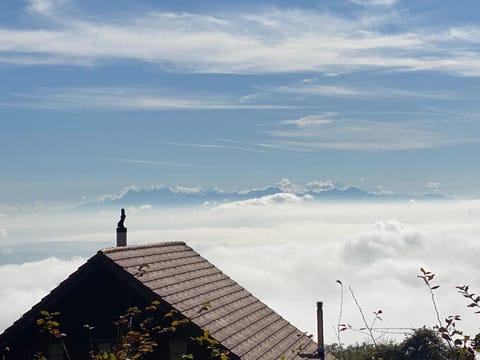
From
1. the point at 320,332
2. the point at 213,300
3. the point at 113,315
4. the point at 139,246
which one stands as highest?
the point at 139,246

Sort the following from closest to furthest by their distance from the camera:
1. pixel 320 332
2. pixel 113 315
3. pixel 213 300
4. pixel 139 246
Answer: pixel 113 315, pixel 139 246, pixel 213 300, pixel 320 332

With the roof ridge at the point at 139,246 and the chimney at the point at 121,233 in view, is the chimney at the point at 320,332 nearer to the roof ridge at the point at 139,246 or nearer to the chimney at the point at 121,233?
the roof ridge at the point at 139,246

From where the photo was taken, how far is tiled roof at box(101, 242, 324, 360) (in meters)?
18.8

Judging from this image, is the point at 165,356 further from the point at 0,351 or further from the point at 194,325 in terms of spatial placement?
the point at 0,351

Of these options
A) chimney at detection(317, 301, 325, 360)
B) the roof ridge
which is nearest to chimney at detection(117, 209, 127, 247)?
the roof ridge

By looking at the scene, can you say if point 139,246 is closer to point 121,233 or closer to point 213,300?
point 121,233

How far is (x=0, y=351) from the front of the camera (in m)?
19.0

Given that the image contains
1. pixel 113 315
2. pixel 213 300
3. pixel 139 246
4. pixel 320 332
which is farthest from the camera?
pixel 320 332

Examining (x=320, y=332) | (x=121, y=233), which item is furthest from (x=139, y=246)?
(x=320, y=332)

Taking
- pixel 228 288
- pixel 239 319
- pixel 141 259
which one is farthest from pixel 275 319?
pixel 141 259

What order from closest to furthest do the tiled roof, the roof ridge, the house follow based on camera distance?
the house → the tiled roof → the roof ridge

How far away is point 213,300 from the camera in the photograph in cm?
2164

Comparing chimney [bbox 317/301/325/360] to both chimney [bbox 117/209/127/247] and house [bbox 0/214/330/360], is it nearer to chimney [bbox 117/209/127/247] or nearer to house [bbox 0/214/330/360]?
house [bbox 0/214/330/360]

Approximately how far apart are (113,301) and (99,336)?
1.10m
